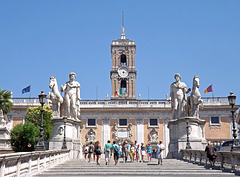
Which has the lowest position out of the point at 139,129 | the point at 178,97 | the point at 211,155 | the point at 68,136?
the point at 211,155

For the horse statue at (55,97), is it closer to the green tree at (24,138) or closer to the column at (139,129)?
the green tree at (24,138)

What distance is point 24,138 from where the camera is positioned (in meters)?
37.0

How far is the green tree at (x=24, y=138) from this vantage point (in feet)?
120

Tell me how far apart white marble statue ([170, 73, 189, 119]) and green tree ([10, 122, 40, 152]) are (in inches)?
737

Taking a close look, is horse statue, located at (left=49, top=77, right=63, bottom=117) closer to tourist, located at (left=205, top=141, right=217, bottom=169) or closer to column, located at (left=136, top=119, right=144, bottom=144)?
tourist, located at (left=205, top=141, right=217, bottom=169)

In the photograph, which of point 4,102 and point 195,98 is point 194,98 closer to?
point 195,98

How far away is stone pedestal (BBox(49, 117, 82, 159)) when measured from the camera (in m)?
22.8

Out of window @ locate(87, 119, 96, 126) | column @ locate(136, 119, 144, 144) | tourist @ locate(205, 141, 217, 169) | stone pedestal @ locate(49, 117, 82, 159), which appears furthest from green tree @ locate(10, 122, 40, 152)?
tourist @ locate(205, 141, 217, 169)

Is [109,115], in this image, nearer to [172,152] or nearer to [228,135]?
[228,135]

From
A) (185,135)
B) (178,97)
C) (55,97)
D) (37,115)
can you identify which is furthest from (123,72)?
(185,135)

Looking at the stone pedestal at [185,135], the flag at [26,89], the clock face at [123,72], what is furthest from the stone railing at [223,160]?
the clock face at [123,72]

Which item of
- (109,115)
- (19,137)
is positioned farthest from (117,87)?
(19,137)

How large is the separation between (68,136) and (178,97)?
27.4 feet

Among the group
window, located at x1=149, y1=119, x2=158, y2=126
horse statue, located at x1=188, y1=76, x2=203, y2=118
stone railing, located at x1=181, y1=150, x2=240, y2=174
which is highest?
horse statue, located at x1=188, y1=76, x2=203, y2=118
